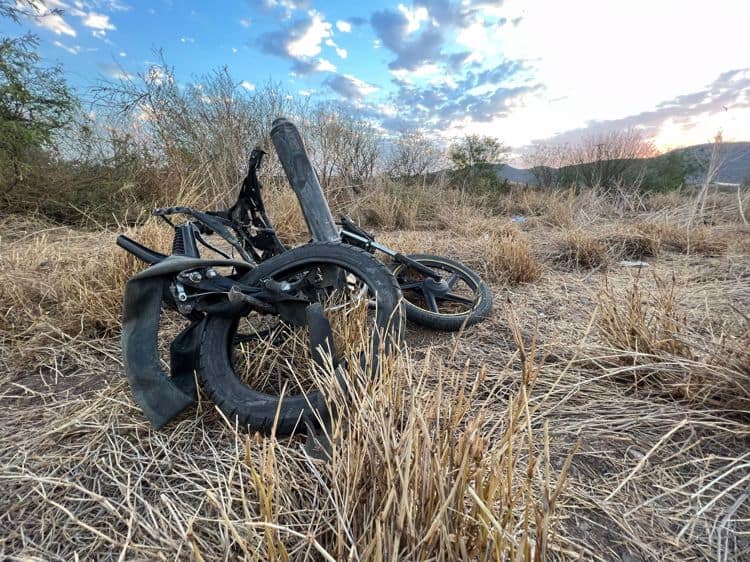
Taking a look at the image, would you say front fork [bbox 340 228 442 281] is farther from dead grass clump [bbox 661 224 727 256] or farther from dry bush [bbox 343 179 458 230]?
dry bush [bbox 343 179 458 230]

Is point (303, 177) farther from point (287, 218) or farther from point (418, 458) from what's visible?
point (287, 218)

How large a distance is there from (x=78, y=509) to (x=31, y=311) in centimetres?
192

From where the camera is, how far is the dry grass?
2.46 feet

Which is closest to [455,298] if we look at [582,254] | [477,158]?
[582,254]

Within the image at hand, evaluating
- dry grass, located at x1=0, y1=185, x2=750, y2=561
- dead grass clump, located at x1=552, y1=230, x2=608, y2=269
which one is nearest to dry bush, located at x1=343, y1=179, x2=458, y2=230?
dead grass clump, located at x1=552, y1=230, x2=608, y2=269

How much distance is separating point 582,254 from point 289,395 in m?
3.81

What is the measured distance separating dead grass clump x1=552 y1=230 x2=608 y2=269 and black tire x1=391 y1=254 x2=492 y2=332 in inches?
69.9

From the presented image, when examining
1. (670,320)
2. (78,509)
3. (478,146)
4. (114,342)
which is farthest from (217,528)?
(478,146)

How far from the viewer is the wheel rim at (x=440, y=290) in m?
2.73

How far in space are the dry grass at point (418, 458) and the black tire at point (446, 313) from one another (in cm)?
11

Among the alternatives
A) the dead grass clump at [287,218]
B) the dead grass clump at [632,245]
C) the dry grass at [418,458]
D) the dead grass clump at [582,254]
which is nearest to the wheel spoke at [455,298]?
the dry grass at [418,458]

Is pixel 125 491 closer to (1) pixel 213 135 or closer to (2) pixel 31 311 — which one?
(2) pixel 31 311

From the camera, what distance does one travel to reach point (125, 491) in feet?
3.67

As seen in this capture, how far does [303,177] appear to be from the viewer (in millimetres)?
2477
